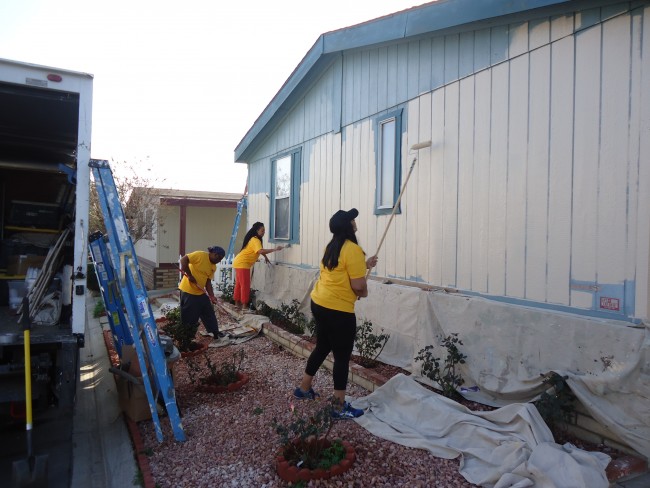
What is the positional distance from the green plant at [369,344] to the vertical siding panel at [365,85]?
2.89 meters

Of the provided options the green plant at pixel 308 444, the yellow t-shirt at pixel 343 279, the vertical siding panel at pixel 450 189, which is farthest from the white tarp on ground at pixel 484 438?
the vertical siding panel at pixel 450 189

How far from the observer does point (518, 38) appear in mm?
4188

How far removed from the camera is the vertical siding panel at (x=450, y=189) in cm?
480

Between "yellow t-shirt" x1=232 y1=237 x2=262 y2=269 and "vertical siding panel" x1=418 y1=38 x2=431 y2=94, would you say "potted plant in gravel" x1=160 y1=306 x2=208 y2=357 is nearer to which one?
"yellow t-shirt" x1=232 y1=237 x2=262 y2=269

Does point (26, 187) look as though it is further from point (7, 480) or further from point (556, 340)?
point (556, 340)

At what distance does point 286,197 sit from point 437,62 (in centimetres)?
434

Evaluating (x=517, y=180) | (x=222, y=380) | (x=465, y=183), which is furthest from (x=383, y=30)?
(x=222, y=380)

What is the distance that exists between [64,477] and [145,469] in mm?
676

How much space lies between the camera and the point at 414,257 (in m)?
5.35

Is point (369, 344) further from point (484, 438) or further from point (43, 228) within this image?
point (43, 228)

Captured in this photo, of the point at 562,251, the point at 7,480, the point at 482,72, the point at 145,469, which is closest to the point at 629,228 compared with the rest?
the point at 562,251

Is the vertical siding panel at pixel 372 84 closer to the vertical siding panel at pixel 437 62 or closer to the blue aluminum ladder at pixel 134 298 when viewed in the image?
the vertical siding panel at pixel 437 62

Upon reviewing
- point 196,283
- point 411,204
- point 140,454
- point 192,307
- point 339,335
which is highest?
point 411,204

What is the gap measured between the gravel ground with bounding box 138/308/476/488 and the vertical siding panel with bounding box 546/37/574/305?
1.65m
